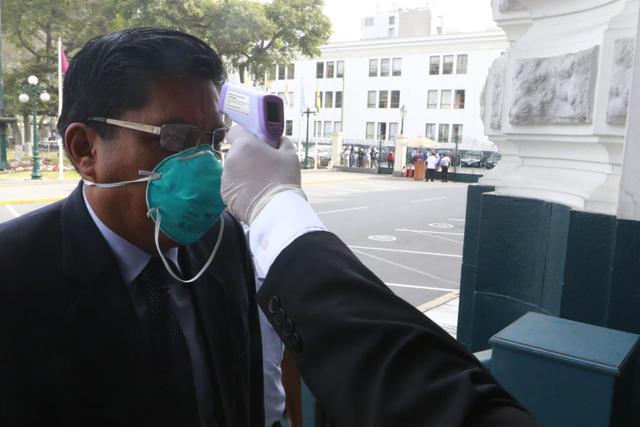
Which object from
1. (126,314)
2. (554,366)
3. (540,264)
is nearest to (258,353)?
(126,314)

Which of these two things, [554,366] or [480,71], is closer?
[554,366]

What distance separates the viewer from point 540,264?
3467 millimetres

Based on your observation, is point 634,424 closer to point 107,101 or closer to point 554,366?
point 554,366

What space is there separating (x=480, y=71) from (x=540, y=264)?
43.1m

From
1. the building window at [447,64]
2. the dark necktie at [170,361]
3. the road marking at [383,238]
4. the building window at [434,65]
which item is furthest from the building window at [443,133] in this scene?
the dark necktie at [170,361]

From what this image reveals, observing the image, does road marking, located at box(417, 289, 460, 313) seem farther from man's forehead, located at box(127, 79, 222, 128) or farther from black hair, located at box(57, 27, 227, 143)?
black hair, located at box(57, 27, 227, 143)

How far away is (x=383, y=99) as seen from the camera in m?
49.1

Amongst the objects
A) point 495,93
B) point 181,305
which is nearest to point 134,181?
point 181,305

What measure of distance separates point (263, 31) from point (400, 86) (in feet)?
75.5

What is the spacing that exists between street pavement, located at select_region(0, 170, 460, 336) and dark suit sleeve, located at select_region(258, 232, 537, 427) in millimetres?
4873

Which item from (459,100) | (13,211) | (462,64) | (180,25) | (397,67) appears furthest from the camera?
(397,67)

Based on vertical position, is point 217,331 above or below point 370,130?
below

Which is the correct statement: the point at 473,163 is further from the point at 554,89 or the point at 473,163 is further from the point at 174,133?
the point at 174,133

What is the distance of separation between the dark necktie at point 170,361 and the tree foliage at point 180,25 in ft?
79.7
